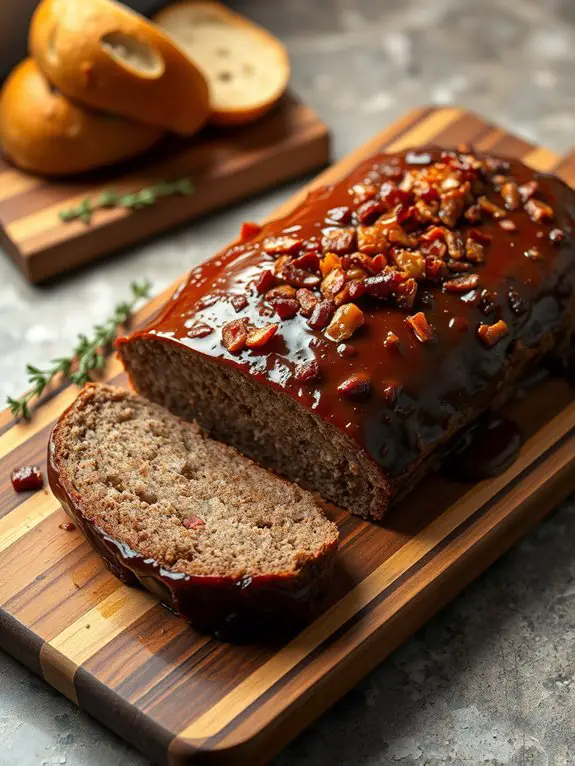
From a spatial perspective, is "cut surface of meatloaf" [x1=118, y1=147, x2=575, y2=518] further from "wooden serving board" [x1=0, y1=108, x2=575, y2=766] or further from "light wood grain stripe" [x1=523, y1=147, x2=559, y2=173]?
"light wood grain stripe" [x1=523, y1=147, x2=559, y2=173]

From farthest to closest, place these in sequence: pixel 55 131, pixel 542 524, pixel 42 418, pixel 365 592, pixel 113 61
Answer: pixel 55 131, pixel 113 61, pixel 42 418, pixel 542 524, pixel 365 592

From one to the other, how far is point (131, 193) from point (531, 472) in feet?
9.43

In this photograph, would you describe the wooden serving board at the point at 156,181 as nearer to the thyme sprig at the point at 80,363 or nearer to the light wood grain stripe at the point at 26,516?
the thyme sprig at the point at 80,363

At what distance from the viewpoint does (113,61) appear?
6.18m

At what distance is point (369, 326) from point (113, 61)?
238cm

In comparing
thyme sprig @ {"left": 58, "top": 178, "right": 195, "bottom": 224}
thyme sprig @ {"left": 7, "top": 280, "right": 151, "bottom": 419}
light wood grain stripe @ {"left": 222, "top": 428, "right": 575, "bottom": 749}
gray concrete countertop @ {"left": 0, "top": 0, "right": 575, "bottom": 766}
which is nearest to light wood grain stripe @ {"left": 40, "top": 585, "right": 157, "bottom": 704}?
gray concrete countertop @ {"left": 0, "top": 0, "right": 575, "bottom": 766}

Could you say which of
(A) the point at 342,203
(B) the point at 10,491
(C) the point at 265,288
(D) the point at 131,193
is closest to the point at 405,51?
(D) the point at 131,193

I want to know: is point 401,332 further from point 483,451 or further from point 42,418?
point 42,418

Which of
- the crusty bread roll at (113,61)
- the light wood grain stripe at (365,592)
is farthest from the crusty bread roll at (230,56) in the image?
the light wood grain stripe at (365,592)

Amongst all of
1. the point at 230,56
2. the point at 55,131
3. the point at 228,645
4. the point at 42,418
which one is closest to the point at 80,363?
the point at 42,418

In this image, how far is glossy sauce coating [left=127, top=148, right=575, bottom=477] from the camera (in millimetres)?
4633

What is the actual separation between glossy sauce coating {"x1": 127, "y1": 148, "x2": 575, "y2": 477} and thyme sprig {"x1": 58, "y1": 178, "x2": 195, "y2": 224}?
133 centimetres

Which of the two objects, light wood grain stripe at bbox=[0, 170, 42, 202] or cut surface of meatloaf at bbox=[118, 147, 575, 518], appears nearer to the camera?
cut surface of meatloaf at bbox=[118, 147, 575, 518]

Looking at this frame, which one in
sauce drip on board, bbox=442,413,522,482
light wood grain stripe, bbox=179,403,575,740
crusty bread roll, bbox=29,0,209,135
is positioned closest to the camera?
light wood grain stripe, bbox=179,403,575,740
